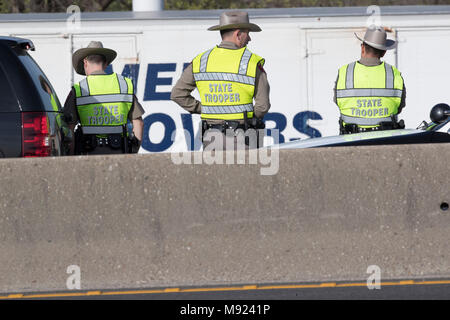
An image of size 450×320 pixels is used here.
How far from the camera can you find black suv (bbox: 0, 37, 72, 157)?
6.67 meters

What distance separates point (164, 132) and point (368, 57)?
5659mm

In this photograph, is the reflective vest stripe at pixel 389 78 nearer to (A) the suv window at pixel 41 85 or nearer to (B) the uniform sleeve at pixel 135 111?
(B) the uniform sleeve at pixel 135 111

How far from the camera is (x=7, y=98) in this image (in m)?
6.69

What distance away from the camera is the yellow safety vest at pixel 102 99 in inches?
318

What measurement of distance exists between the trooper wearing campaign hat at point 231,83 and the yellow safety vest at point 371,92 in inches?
38.5

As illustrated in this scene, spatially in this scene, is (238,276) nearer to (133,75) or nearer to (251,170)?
(251,170)

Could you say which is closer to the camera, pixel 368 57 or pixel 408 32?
pixel 368 57

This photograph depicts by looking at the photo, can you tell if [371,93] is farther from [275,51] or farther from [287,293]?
[275,51]

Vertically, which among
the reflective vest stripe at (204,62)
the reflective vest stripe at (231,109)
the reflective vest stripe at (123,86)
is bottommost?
the reflective vest stripe at (231,109)

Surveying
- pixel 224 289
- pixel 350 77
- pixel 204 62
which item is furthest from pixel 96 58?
pixel 224 289

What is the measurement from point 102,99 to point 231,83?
1.28 metres

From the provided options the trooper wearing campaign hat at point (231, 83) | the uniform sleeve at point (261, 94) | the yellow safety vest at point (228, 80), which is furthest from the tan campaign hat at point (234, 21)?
the uniform sleeve at point (261, 94)

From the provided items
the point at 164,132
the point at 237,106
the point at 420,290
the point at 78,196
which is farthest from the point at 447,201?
the point at 164,132
